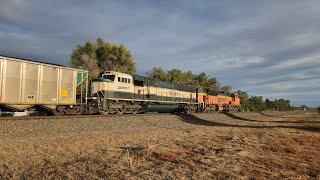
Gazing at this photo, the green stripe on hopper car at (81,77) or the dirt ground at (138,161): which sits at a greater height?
the green stripe on hopper car at (81,77)

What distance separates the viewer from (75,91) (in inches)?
792

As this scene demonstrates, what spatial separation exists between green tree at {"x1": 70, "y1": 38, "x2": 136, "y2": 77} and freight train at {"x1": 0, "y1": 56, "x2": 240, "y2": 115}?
20193 mm

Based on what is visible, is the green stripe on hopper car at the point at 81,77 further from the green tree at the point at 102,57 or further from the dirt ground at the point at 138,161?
the green tree at the point at 102,57

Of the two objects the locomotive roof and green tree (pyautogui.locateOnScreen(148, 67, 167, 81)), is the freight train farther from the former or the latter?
green tree (pyautogui.locateOnScreen(148, 67, 167, 81))

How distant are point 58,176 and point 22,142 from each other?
570 centimetres

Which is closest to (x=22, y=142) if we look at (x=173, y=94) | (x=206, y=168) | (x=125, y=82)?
(x=206, y=168)

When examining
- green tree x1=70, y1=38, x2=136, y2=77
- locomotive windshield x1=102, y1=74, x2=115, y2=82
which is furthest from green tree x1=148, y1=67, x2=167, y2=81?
locomotive windshield x1=102, y1=74, x2=115, y2=82

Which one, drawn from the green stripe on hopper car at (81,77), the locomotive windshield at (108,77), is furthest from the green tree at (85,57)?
the green stripe on hopper car at (81,77)

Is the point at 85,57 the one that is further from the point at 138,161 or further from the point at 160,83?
the point at 138,161

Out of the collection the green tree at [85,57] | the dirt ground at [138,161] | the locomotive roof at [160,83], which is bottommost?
the dirt ground at [138,161]

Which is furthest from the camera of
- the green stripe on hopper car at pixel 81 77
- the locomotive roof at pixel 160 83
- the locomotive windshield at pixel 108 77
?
the locomotive roof at pixel 160 83

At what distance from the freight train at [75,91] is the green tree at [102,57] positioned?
2019cm

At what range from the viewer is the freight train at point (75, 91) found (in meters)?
16.2

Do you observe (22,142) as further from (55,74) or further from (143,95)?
(143,95)
